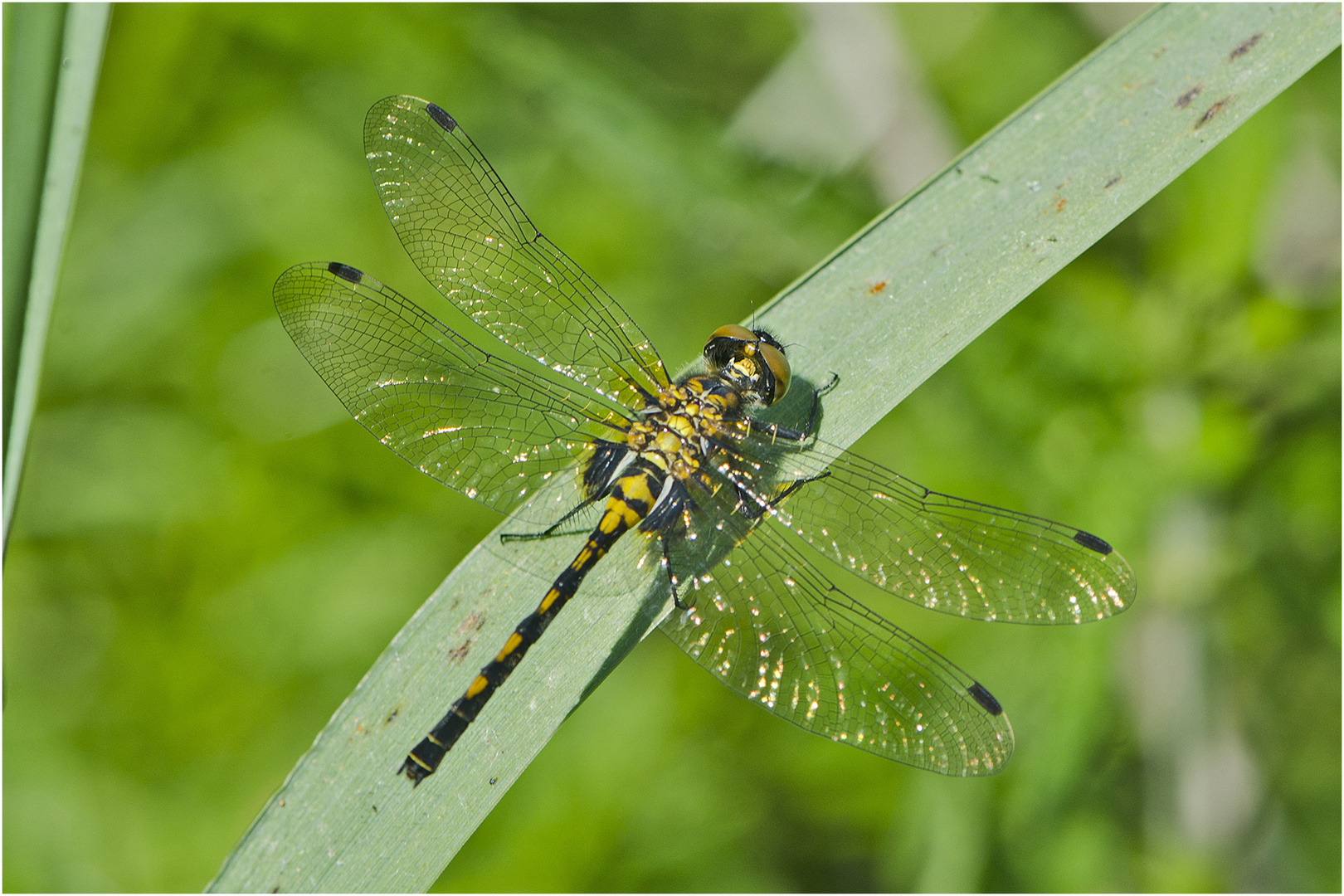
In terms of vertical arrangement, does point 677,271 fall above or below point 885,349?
above

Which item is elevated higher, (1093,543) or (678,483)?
(1093,543)

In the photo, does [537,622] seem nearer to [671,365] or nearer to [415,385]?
[415,385]

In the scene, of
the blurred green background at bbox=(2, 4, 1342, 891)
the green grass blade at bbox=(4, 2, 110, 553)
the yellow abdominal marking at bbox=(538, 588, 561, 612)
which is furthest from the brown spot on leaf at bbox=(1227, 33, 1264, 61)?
the green grass blade at bbox=(4, 2, 110, 553)

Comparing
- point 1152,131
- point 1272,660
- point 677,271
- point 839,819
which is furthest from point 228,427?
point 1272,660

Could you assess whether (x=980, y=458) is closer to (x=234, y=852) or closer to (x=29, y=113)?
(x=234, y=852)

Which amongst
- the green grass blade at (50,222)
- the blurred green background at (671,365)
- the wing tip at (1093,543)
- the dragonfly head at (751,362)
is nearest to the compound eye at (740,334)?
the dragonfly head at (751,362)

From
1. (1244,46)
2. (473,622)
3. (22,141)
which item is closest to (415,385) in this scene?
(473,622)
